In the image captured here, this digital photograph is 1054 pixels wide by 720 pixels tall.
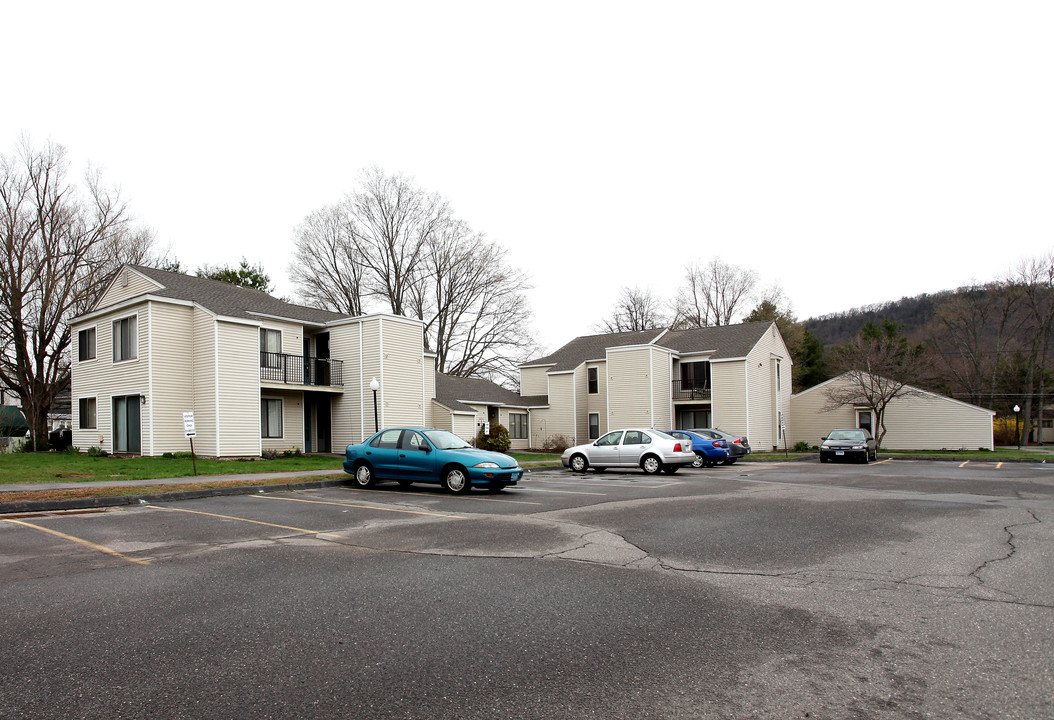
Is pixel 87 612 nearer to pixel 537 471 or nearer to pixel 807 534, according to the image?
pixel 807 534

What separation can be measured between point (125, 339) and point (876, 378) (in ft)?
124

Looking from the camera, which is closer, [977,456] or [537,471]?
[537,471]

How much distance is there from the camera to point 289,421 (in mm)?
29766

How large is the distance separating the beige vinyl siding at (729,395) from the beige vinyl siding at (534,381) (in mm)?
11477

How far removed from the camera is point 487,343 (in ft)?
174

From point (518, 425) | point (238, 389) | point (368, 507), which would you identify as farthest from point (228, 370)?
point (518, 425)

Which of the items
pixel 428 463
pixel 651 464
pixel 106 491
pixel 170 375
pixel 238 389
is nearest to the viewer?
pixel 106 491

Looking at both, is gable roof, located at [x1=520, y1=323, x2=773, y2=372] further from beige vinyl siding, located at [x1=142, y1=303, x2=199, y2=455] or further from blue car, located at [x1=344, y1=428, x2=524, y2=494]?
blue car, located at [x1=344, y1=428, x2=524, y2=494]

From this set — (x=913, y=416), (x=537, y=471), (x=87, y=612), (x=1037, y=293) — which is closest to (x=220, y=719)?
(x=87, y=612)

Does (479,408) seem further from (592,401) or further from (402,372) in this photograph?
(402,372)

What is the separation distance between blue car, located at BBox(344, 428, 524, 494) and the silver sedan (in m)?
7.57

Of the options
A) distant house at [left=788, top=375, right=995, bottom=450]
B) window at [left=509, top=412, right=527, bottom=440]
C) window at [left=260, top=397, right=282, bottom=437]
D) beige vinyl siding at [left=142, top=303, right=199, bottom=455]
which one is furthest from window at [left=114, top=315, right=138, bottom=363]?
distant house at [left=788, top=375, right=995, bottom=450]

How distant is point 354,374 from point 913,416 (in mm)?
33035

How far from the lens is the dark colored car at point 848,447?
29156 millimetres
